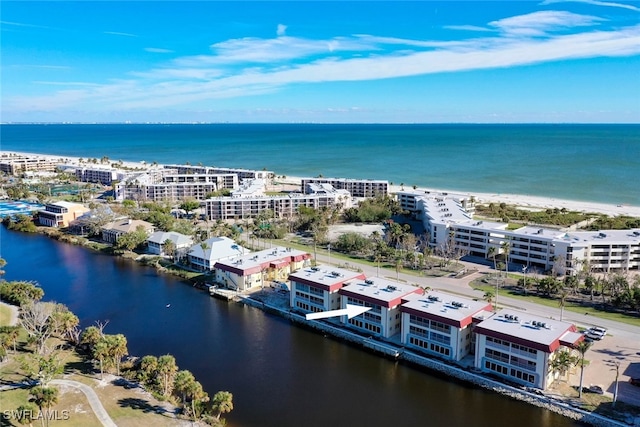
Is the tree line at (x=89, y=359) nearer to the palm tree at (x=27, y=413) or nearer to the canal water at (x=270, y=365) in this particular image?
the palm tree at (x=27, y=413)

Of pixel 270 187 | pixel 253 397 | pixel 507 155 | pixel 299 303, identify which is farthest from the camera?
pixel 507 155

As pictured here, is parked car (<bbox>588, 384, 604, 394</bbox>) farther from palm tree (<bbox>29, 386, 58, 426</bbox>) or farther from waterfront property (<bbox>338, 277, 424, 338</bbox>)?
palm tree (<bbox>29, 386, 58, 426</bbox>)

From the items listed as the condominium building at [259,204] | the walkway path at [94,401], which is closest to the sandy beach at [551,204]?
the condominium building at [259,204]

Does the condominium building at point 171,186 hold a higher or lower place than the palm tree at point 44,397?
higher

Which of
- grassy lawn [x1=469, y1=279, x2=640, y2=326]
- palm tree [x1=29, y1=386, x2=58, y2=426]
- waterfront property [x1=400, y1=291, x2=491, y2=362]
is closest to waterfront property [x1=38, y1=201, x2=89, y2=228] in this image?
palm tree [x1=29, y1=386, x2=58, y2=426]

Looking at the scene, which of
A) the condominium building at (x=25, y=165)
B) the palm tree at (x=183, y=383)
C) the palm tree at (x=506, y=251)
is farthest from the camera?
the condominium building at (x=25, y=165)

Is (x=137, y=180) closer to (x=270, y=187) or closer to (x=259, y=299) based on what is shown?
(x=270, y=187)

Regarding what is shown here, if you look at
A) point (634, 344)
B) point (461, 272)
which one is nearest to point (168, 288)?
point (461, 272)
